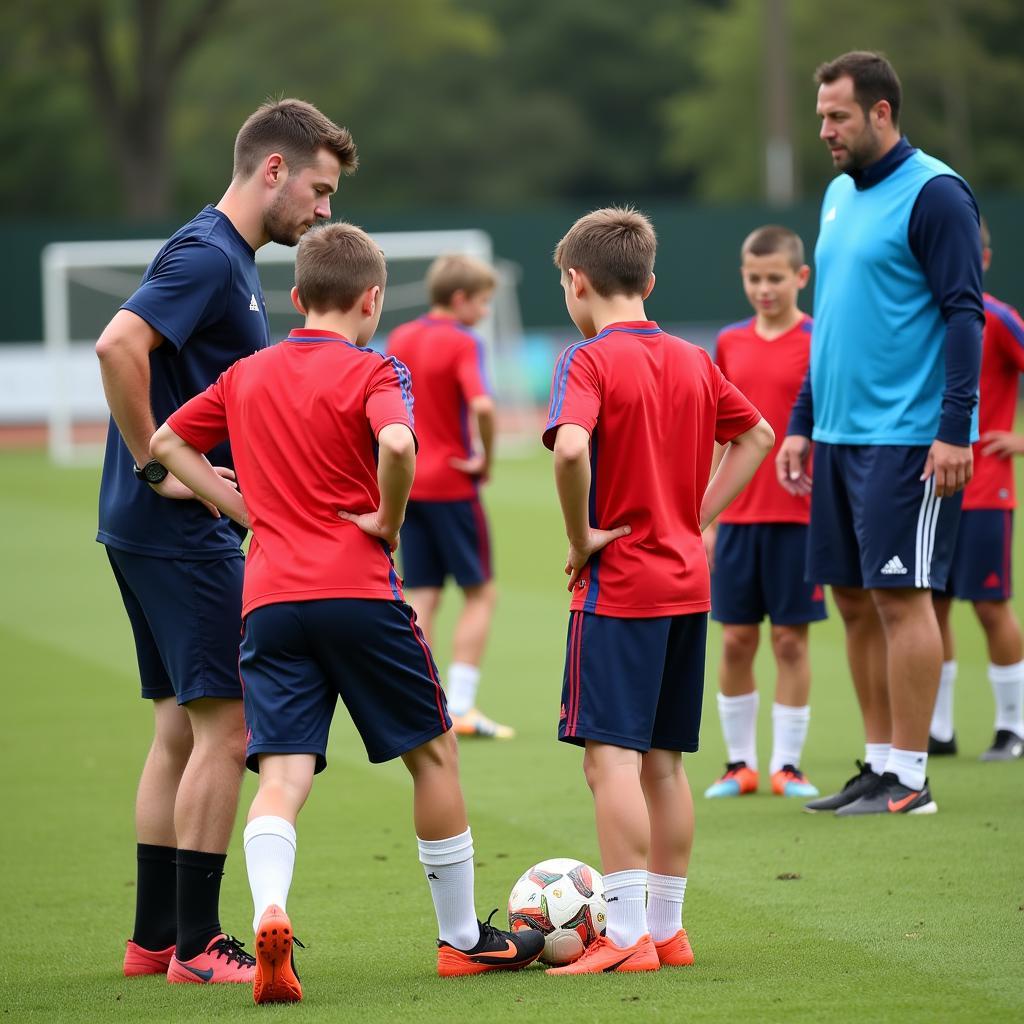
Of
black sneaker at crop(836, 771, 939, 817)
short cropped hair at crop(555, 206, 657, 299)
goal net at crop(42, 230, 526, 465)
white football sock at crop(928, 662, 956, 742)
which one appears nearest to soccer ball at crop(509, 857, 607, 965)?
short cropped hair at crop(555, 206, 657, 299)

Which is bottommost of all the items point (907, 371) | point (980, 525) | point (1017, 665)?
point (1017, 665)

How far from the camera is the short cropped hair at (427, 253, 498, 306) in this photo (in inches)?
331

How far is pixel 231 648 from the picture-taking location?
4367 mm

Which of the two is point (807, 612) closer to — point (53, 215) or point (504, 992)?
point (504, 992)

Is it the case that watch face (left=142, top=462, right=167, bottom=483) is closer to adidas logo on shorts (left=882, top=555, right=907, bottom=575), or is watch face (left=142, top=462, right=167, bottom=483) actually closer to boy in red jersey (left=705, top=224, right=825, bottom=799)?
adidas logo on shorts (left=882, top=555, right=907, bottom=575)

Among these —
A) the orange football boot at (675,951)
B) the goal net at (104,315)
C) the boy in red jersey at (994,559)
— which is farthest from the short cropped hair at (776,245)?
the goal net at (104,315)

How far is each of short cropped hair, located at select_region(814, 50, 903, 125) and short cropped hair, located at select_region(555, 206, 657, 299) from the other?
5.81 feet

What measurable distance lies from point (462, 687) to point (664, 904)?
3.90 m

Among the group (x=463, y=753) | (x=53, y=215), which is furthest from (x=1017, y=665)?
(x=53, y=215)

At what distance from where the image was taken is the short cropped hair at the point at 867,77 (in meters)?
5.79

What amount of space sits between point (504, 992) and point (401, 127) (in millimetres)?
51260

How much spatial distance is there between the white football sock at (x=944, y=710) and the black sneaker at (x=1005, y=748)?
182 mm

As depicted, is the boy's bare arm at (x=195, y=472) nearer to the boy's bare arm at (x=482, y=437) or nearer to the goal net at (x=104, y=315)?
the boy's bare arm at (x=482, y=437)

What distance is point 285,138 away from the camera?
446 centimetres
